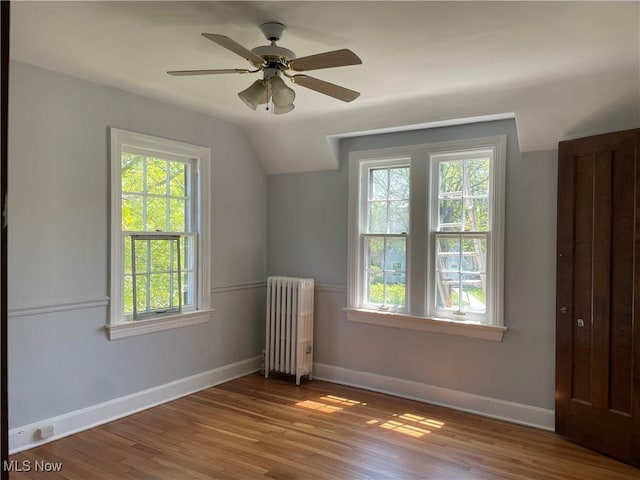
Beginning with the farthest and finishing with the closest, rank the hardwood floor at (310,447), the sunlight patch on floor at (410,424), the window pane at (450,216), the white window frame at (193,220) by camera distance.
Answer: the window pane at (450,216) < the white window frame at (193,220) < the sunlight patch on floor at (410,424) < the hardwood floor at (310,447)

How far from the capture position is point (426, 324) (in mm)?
4043

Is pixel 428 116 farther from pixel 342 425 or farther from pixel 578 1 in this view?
pixel 342 425

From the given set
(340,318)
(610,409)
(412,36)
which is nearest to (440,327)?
(340,318)

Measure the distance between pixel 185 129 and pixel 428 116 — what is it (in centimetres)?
213

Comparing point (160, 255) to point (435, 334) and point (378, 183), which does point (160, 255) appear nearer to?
point (378, 183)

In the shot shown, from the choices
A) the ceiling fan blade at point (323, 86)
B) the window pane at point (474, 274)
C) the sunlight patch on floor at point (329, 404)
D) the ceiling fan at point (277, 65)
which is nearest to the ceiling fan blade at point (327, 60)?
the ceiling fan at point (277, 65)

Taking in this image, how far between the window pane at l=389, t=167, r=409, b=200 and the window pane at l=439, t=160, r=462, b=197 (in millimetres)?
326

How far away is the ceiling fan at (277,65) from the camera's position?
2221 mm

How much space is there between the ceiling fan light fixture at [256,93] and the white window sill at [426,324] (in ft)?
7.80

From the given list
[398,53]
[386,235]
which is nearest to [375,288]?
[386,235]

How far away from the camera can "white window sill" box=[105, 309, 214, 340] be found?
3.56m

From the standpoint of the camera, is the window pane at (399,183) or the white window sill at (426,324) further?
the window pane at (399,183)

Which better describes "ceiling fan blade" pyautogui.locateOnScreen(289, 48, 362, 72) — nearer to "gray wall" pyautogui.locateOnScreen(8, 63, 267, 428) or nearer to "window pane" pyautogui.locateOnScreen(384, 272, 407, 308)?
"gray wall" pyautogui.locateOnScreen(8, 63, 267, 428)

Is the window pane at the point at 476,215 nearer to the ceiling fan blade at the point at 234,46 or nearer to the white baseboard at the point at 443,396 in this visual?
the white baseboard at the point at 443,396
